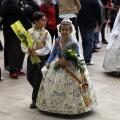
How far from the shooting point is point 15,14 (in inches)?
294

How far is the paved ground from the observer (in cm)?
546

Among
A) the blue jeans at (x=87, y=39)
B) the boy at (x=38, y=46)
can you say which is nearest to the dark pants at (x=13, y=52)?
the blue jeans at (x=87, y=39)

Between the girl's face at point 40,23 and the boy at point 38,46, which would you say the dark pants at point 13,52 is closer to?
the boy at point 38,46

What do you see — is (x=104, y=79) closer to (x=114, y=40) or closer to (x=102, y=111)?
(x=114, y=40)

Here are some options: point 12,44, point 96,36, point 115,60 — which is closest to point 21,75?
point 12,44

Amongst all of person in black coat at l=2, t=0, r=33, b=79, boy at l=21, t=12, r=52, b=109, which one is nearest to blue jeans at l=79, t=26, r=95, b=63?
person in black coat at l=2, t=0, r=33, b=79

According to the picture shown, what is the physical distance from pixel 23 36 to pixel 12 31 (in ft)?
7.47

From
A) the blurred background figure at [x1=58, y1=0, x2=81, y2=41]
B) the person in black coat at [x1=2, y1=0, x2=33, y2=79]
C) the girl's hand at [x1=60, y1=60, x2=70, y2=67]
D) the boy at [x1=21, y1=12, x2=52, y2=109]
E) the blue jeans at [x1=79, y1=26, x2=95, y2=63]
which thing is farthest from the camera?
the blue jeans at [x1=79, y1=26, x2=95, y2=63]

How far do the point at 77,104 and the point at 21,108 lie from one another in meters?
0.98

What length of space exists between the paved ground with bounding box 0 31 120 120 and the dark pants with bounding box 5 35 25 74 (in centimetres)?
27

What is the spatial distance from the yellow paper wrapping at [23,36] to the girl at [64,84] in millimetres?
206

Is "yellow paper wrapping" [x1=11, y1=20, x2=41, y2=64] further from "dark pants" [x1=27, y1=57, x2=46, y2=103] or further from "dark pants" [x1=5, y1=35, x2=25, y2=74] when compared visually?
"dark pants" [x1=5, y1=35, x2=25, y2=74]

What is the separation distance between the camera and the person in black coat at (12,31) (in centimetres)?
743

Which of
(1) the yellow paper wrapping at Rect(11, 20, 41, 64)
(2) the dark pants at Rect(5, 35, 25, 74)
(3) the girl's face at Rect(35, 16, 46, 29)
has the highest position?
(3) the girl's face at Rect(35, 16, 46, 29)
